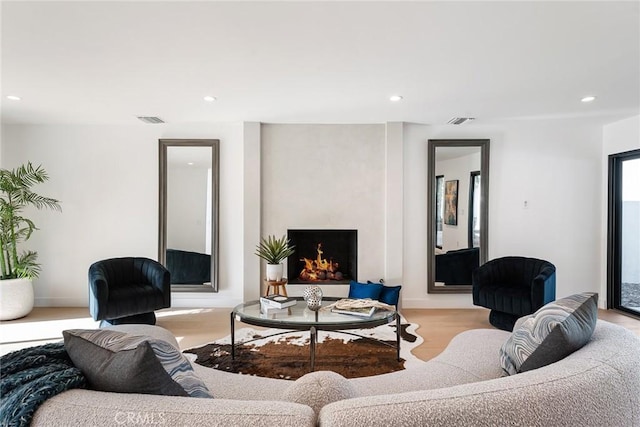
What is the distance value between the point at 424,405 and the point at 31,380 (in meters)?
1.05

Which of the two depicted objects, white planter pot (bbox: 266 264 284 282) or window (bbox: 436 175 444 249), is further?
window (bbox: 436 175 444 249)

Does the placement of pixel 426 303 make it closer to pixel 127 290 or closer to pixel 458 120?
pixel 458 120

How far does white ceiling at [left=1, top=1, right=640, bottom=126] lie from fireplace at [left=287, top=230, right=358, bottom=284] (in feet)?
5.33

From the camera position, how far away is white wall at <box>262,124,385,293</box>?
4805 mm

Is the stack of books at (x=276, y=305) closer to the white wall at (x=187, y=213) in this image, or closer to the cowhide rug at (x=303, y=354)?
the cowhide rug at (x=303, y=354)

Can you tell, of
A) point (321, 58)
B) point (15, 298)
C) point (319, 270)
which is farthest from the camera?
point (319, 270)

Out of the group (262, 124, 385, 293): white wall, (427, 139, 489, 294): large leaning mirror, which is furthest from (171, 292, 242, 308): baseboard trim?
(427, 139, 489, 294): large leaning mirror

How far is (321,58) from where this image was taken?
273cm

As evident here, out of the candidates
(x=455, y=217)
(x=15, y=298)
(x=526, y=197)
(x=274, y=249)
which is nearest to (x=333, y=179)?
(x=274, y=249)

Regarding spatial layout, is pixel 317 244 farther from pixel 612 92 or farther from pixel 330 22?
pixel 612 92

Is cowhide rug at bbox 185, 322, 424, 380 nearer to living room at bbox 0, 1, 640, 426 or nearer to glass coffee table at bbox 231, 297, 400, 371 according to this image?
glass coffee table at bbox 231, 297, 400, 371

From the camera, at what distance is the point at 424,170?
4.83 metres

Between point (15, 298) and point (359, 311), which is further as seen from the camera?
point (15, 298)

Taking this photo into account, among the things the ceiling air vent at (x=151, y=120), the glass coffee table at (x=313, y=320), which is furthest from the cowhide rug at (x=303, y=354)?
the ceiling air vent at (x=151, y=120)
